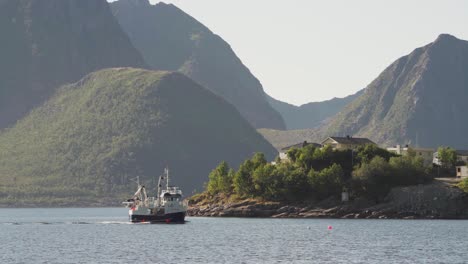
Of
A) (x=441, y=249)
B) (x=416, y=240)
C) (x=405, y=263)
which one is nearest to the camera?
(x=405, y=263)

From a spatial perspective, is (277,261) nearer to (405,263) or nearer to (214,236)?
(405,263)

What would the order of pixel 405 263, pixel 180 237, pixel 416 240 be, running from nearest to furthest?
pixel 405 263, pixel 416 240, pixel 180 237

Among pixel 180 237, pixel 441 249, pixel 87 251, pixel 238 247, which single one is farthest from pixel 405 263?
pixel 180 237

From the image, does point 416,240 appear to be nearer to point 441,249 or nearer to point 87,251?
point 441,249

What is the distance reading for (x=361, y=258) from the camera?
14112 centimetres

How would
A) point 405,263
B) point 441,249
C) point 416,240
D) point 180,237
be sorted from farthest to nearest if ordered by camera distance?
point 180,237, point 416,240, point 441,249, point 405,263

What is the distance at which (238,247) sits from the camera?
162125 millimetres

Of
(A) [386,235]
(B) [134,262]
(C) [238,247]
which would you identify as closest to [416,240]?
(A) [386,235]

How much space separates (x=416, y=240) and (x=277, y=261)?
4586 centimetres

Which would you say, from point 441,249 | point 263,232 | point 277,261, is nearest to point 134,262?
point 277,261

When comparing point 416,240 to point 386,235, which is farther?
point 386,235

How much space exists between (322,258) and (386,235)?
49.0 meters

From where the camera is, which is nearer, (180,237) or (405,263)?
(405,263)

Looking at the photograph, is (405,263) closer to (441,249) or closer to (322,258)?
(322,258)
